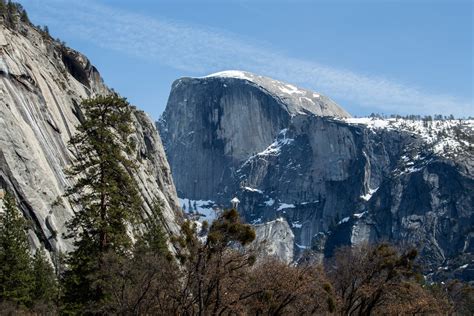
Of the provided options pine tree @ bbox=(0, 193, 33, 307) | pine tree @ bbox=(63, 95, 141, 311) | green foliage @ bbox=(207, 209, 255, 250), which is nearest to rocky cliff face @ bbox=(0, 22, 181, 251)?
pine tree @ bbox=(0, 193, 33, 307)

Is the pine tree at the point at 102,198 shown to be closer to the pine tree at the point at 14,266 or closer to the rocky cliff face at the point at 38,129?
the pine tree at the point at 14,266

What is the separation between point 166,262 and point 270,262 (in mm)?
11615

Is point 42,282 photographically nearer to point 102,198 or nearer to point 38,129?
point 38,129

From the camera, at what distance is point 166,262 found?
33.1m

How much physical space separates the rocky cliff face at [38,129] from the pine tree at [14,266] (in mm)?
9094

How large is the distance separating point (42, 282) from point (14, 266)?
8.51 metres

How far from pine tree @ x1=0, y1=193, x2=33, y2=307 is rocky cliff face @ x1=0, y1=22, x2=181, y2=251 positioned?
358 inches

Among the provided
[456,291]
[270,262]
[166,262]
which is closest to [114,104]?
[166,262]

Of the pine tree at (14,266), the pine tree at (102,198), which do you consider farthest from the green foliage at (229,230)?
the pine tree at (14,266)

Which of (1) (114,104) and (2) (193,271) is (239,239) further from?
(1) (114,104)

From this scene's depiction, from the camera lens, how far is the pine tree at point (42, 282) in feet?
210

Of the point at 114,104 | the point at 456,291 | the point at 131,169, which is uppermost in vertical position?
the point at 114,104

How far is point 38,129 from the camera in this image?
87625 mm

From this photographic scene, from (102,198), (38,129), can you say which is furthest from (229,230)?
(38,129)
